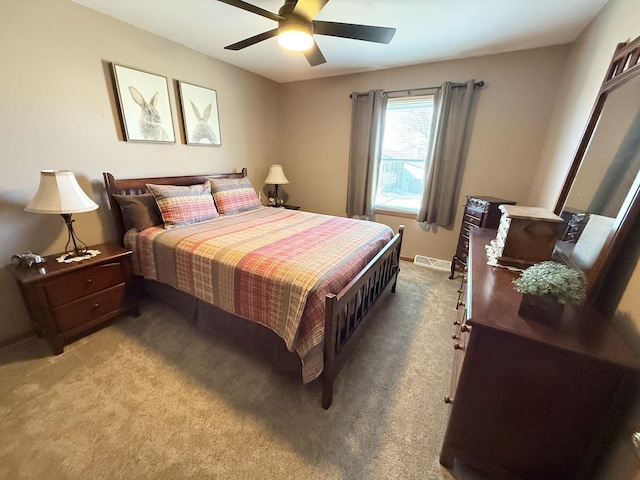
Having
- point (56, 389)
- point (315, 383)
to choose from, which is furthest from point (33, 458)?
point (315, 383)

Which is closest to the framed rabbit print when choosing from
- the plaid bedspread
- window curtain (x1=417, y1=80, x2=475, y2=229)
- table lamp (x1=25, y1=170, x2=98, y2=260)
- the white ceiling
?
the white ceiling

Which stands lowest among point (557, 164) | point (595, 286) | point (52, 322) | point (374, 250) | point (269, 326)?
point (52, 322)

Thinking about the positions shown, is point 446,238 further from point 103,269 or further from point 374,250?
point 103,269

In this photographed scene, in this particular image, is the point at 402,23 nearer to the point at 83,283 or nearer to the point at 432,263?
the point at 432,263

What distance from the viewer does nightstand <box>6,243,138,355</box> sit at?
174 centimetres

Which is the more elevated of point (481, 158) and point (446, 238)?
point (481, 158)

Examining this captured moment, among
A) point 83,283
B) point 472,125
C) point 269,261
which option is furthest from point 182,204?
point 472,125

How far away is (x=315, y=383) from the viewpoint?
165 centimetres

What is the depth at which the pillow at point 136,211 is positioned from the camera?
7.46 feet

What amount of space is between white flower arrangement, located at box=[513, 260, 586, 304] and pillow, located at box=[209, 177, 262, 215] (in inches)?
106

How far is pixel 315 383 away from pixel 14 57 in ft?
9.88

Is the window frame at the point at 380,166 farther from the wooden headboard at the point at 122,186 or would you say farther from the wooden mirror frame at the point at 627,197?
the wooden headboard at the point at 122,186

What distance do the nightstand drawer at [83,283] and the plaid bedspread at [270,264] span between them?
0.21 meters

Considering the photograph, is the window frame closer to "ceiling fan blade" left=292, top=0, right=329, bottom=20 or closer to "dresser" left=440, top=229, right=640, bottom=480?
"ceiling fan blade" left=292, top=0, right=329, bottom=20
